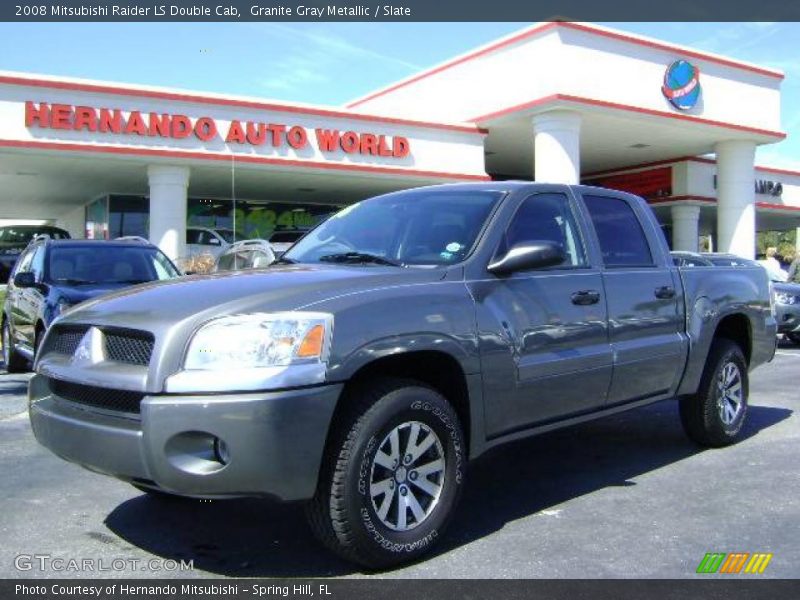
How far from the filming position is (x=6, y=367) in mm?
10328

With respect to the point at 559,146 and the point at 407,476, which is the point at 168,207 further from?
the point at 407,476

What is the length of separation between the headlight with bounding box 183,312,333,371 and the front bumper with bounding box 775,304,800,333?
38.2 ft

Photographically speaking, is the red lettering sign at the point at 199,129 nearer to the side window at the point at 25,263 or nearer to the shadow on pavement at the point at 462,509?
the side window at the point at 25,263


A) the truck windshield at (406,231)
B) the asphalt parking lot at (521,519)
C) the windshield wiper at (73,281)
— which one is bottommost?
the asphalt parking lot at (521,519)

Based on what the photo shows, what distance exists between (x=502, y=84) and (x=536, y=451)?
57.5 feet

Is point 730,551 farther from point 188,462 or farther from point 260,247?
point 260,247

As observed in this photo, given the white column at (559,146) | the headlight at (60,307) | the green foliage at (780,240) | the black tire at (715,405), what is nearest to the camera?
the black tire at (715,405)

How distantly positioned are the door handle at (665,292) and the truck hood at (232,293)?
1.98 m

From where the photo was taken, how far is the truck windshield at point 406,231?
4387mm

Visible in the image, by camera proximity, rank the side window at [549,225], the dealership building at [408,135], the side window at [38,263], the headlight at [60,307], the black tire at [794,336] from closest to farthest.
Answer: the side window at [549,225] < the headlight at [60,307] < the side window at [38,263] < the black tire at [794,336] < the dealership building at [408,135]

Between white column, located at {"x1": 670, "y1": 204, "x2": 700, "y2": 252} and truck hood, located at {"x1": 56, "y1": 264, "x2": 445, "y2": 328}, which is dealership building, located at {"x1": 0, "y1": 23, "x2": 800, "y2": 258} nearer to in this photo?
white column, located at {"x1": 670, "y1": 204, "x2": 700, "y2": 252}

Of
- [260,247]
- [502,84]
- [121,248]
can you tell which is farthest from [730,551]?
[502,84]

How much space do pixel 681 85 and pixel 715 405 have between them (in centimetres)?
1902

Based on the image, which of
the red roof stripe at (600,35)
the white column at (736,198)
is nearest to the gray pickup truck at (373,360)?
the red roof stripe at (600,35)
